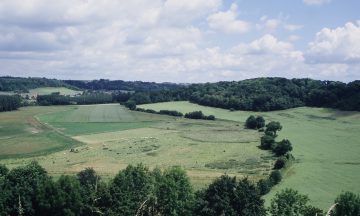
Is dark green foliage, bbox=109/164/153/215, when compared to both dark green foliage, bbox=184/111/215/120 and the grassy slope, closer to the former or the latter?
the grassy slope

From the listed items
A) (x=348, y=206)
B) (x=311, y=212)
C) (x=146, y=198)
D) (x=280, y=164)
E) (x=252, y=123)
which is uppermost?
(x=252, y=123)

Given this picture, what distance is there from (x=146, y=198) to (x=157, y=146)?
65781 mm

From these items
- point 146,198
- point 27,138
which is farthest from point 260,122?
point 146,198

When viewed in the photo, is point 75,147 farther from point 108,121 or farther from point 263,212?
point 263,212

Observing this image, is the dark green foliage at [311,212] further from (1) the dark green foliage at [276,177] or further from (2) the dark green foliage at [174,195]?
(1) the dark green foliage at [276,177]

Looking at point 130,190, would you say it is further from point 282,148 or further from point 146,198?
point 282,148

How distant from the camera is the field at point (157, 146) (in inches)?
3814

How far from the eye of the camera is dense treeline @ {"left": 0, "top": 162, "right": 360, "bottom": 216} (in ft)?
Answer: 167

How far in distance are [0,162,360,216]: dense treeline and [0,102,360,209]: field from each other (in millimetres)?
16951

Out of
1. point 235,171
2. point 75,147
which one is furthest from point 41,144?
point 235,171

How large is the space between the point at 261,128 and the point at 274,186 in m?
74.8

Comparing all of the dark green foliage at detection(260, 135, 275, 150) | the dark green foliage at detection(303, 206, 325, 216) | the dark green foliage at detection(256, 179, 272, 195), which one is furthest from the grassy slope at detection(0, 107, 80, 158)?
the dark green foliage at detection(303, 206, 325, 216)

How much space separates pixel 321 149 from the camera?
11200 cm

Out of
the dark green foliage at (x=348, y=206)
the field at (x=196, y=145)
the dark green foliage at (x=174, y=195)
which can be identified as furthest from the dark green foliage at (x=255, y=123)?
the dark green foliage at (x=348, y=206)
